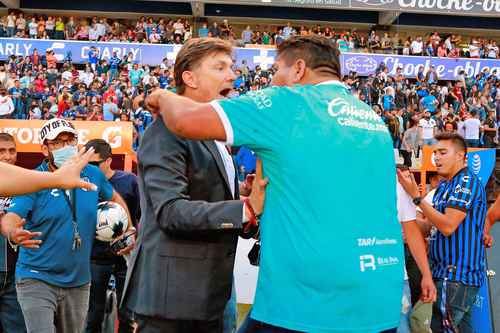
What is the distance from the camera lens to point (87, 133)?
12.7 metres

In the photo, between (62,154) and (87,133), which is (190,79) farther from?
(87,133)

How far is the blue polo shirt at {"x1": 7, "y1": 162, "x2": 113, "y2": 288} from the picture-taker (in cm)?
364

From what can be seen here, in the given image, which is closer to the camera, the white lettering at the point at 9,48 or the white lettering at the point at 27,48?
the white lettering at the point at 27,48

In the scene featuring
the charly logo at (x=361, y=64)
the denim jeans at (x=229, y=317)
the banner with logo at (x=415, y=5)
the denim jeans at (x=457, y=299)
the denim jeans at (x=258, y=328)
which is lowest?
the denim jeans at (x=457, y=299)

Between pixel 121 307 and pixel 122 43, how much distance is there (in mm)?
26055

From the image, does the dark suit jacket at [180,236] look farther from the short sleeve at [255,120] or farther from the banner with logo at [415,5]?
the banner with logo at [415,5]

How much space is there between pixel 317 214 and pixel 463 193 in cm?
248

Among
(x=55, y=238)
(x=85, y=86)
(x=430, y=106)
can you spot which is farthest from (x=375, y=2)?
(x=55, y=238)

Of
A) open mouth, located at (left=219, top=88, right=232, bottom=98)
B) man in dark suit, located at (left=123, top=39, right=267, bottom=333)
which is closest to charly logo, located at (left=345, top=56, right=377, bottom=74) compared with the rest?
open mouth, located at (left=219, top=88, right=232, bottom=98)

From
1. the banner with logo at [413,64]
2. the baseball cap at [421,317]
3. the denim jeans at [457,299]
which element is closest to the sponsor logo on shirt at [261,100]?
the denim jeans at [457,299]

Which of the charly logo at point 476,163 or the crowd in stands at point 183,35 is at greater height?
the crowd in stands at point 183,35

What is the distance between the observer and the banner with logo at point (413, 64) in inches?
1056

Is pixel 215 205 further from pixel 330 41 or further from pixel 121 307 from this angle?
pixel 330 41

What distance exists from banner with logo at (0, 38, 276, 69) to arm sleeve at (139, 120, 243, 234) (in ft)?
79.7
